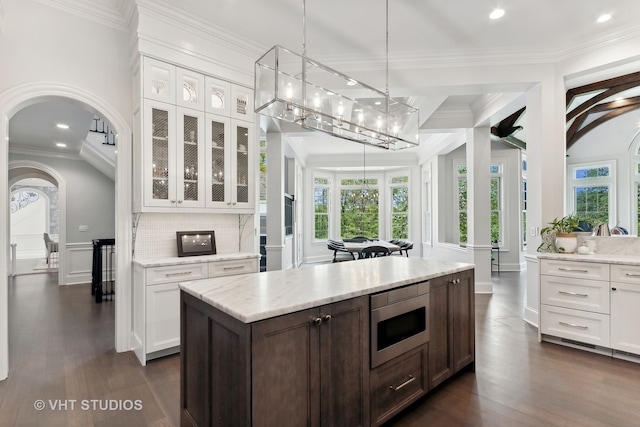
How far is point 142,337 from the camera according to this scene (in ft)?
9.53

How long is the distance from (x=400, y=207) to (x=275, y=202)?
5.05 meters

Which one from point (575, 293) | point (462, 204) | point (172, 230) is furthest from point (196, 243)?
point (462, 204)

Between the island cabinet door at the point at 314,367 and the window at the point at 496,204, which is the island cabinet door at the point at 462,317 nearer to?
the island cabinet door at the point at 314,367

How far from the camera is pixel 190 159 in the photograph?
3.30 metres

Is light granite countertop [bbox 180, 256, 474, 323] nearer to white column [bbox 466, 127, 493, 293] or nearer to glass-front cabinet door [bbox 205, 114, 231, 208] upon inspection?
glass-front cabinet door [bbox 205, 114, 231, 208]

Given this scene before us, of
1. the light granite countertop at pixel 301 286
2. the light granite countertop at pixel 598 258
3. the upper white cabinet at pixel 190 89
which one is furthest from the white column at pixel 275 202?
the light granite countertop at pixel 598 258

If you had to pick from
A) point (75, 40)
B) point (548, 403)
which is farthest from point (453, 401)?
point (75, 40)

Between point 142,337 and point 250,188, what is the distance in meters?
1.80

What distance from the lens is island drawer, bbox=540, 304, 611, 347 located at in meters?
3.10

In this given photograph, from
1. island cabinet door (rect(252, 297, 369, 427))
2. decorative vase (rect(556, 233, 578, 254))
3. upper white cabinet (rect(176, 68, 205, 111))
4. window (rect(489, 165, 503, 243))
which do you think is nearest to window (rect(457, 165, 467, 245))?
window (rect(489, 165, 503, 243))

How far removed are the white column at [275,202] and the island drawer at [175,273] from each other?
10.00ft

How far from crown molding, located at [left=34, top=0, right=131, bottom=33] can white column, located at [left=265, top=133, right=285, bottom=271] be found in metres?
3.18

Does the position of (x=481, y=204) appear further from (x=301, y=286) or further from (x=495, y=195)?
(x=301, y=286)

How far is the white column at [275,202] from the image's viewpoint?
618 cm
